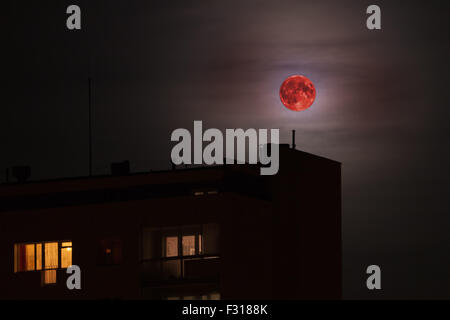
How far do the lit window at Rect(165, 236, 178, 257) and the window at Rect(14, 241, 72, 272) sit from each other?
15.0 feet

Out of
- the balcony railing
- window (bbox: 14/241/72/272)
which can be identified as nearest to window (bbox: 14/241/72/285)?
window (bbox: 14/241/72/272)

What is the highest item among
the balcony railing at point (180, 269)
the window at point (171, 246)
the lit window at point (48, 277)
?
the window at point (171, 246)

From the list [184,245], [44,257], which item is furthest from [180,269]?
[44,257]

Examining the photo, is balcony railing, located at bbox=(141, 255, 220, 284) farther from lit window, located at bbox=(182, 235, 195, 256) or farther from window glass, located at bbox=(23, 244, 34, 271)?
window glass, located at bbox=(23, 244, 34, 271)

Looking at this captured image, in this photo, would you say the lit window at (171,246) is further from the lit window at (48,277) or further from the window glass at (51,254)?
the lit window at (48,277)

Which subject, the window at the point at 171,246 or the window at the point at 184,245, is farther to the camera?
the window at the point at 171,246

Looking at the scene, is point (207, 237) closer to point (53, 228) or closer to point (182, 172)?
point (182, 172)

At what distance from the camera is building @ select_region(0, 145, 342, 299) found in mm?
45844

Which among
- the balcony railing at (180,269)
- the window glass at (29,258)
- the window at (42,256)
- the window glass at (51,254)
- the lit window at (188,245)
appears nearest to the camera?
the balcony railing at (180,269)

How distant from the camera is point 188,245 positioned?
4622cm

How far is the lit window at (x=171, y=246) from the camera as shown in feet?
152

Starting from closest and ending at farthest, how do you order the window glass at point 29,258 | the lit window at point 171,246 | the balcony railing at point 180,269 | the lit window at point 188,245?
1. the balcony railing at point 180,269
2. the lit window at point 188,245
3. the lit window at point 171,246
4. the window glass at point 29,258

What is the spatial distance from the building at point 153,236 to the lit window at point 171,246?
0.05m

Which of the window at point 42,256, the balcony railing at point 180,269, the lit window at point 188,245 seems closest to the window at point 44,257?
the window at point 42,256
